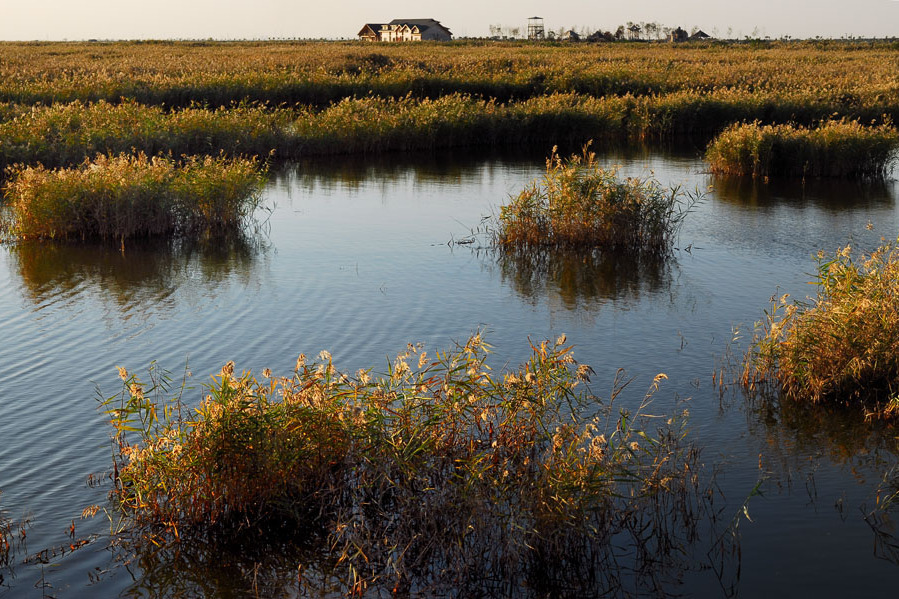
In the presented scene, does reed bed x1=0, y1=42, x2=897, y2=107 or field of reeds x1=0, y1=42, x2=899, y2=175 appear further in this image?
reed bed x1=0, y1=42, x2=897, y2=107

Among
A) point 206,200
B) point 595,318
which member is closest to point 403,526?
point 595,318

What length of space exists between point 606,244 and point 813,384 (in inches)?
284

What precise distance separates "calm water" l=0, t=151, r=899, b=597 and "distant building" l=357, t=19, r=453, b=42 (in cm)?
9593

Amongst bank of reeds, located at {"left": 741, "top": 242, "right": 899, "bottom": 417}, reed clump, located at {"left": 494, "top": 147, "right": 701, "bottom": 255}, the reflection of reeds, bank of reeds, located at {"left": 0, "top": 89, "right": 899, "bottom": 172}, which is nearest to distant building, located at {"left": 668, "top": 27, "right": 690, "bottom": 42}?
bank of reeds, located at {"left": 0, "top": 89, "right": 899, "bottom": 172}

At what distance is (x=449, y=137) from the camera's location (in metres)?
30.9

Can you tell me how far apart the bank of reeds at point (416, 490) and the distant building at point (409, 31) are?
108 m

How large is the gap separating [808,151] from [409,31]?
9578cm

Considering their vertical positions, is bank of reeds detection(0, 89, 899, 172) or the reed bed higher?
the reed bed

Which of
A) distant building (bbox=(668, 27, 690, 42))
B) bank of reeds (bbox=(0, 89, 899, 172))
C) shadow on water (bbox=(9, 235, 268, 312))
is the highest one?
distant building (bbox=(668, 27, 690, 42))

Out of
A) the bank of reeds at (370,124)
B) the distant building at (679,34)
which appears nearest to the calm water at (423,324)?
the bank of reeds at (370,124)

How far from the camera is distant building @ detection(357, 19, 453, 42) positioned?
114375 mm

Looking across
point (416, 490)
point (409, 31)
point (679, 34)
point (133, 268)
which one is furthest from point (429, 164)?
point (679, 34)

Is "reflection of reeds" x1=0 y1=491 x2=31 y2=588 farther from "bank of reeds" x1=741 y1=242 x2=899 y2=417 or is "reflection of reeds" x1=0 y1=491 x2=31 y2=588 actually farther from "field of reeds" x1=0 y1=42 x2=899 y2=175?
"field of reeds" x1=0 y1=42 x2=899 y2=175

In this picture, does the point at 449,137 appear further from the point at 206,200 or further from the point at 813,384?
the point at 813,384
